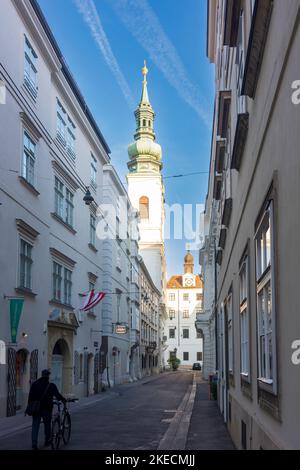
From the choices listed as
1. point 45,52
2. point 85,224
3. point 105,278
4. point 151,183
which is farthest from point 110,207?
point 151,183

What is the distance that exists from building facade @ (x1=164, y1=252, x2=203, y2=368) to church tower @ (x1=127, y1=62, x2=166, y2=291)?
80.1ft

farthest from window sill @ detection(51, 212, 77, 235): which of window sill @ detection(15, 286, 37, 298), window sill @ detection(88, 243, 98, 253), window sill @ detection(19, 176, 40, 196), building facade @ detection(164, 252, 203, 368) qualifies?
building facade @ detection(164, 252, 203, 368)

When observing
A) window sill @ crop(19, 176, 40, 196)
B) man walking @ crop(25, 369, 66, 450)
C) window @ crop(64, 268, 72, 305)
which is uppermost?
window sill @ crop(19, 176, 40, 196)

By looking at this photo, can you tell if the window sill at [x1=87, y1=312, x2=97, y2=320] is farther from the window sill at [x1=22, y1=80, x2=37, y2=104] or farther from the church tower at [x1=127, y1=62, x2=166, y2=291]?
the church tower at [x1=127, y1=62, x2=166, y2=291]

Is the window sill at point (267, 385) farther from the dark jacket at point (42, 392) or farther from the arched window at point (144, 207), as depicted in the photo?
the arched window at point (144, 207)

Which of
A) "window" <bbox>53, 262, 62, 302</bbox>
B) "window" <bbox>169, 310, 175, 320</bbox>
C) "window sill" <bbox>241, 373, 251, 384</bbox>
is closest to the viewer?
"window sill" <bbox>241, 373, 251, 384</bbox>

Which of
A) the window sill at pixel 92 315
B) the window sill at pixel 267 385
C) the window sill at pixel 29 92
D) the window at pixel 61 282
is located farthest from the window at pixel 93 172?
the window sill at pixel 267 385

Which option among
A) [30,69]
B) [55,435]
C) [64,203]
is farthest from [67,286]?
[55,435]

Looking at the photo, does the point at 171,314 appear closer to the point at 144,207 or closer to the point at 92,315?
the point at 144,207

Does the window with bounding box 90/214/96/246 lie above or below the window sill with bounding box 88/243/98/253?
above

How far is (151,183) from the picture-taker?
3386 inches

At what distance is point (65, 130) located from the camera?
28.7 metres

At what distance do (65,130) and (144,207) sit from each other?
58.2m

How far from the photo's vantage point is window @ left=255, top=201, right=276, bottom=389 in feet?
21.7
